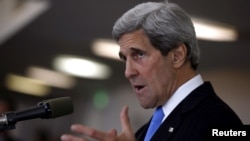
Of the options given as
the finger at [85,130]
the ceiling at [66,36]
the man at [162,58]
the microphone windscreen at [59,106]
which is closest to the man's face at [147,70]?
the man at [162,58]

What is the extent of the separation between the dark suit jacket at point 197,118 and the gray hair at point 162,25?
158mm

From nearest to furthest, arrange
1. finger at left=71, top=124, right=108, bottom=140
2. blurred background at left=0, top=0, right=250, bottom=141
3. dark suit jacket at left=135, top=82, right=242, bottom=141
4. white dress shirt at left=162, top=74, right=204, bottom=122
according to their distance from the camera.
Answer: finger at left=71, top=124, right=108, bottom=140
dark suit jacket at left=135, top=82, right=242, bottom=141
white dress shirt at left=162, top=74, right=204, bottom=122
blurred background at left=0, top=0, right=250, bottom=141

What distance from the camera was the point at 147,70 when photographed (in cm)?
146

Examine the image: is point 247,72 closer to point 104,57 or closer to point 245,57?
point 245,57

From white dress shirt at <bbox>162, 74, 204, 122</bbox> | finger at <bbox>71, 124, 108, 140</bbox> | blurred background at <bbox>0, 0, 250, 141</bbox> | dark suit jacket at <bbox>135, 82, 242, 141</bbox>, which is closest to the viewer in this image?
finger at <bbox>71, 124, 108, 140</bbox>

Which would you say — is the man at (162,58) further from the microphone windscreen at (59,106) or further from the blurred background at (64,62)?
the blurred background at (64,62)

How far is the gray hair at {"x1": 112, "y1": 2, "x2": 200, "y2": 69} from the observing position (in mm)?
1448

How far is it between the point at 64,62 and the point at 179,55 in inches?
89.7

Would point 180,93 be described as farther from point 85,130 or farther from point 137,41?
point 85,130

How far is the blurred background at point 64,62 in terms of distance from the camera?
3496mm

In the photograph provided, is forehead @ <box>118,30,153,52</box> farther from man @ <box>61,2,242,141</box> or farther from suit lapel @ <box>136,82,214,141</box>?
suit lapel @ <box>136,82,214,141</box>

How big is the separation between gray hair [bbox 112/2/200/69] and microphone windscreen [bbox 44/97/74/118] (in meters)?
0.34

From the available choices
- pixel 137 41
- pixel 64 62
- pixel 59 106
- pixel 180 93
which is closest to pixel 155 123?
pixel 180 93

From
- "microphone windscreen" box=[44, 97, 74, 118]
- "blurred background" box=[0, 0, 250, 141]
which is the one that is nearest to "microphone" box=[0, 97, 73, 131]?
"microphone windscreen" box=[44, 97, 74, 118]
